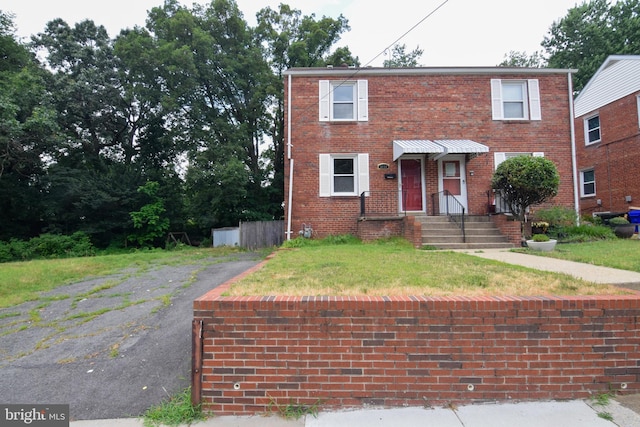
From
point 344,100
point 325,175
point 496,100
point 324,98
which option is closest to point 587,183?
point 496,100

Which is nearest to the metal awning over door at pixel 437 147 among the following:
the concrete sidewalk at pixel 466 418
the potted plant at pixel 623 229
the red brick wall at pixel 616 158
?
the potted plant at pixel 623 229

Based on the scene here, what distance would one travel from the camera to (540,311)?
8.18ft

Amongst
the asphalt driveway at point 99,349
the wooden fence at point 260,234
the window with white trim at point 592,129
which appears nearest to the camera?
the asphalt driveway at point 99,349

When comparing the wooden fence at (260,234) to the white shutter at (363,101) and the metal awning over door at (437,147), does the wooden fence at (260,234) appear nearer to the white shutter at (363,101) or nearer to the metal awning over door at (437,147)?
the white shutter at (363,101)

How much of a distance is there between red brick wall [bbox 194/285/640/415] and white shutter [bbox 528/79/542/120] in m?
11.5

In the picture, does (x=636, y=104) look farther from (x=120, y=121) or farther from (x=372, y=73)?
(x=120, y=121)

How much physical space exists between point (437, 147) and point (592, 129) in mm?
11819

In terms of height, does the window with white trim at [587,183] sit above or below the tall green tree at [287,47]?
below

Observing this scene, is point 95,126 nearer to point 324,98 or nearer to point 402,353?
point 324,98

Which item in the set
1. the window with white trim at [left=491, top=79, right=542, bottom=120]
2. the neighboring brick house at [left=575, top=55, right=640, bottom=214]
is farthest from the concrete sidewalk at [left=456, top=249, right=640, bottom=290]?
the neighboring brick house at [left=575, top=55, right=640, bottom=214]

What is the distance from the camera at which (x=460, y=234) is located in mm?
9250

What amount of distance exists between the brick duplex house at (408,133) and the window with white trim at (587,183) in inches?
268

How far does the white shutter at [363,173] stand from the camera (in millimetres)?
11250

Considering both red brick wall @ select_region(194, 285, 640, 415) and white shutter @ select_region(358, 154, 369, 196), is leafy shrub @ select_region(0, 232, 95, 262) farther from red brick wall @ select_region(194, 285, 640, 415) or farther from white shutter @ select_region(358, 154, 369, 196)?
red brick wall @ select_region(194, 285, 640, 415)
